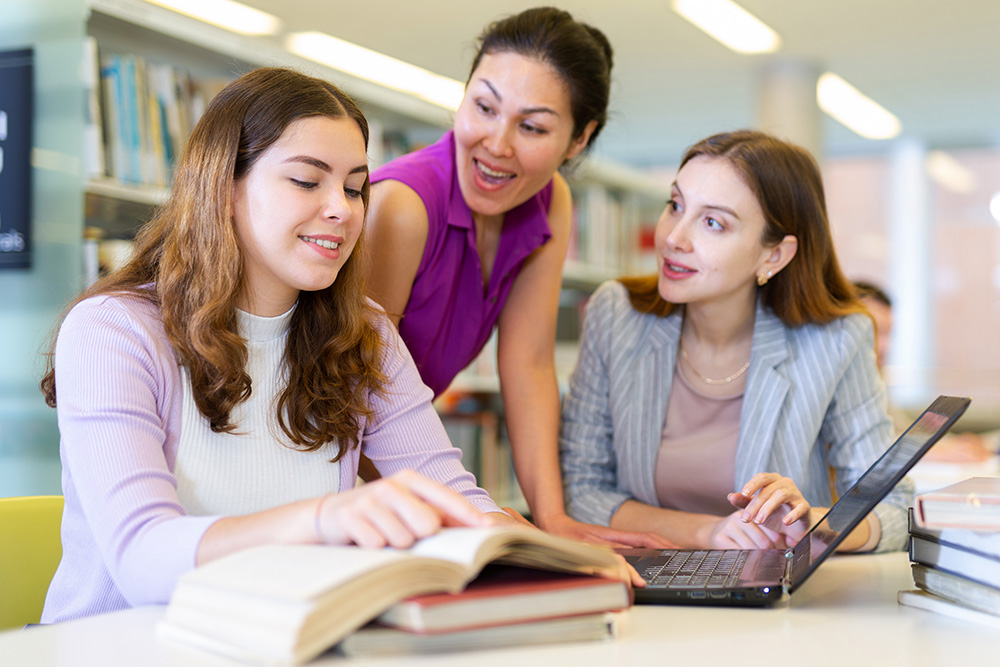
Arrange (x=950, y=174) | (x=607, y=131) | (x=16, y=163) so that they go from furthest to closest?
(x=950, y=174)
(x=607, y=131)
(x=16, y=163)

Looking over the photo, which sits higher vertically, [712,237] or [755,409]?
[712,237]

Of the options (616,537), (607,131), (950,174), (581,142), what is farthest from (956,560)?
(950,174)

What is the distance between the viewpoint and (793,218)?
69.5 inches

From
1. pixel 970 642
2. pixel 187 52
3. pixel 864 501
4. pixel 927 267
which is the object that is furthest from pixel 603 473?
pixel 927 267

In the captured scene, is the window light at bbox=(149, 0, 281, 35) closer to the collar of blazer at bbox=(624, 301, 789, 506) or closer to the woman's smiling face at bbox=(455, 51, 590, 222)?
the woman's smiling face at bbox=(455, 51, 590, 222)

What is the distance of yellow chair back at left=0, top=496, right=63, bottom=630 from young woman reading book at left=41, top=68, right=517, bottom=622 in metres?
0.15

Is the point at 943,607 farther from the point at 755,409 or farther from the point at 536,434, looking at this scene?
the point at 536,434

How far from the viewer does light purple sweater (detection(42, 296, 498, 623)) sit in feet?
3.08

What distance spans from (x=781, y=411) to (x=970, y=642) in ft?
2.66

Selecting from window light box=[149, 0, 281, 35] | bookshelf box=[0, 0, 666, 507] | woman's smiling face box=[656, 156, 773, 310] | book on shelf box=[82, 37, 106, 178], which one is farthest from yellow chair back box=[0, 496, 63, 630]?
window light box=[149, 0, 281, 35]

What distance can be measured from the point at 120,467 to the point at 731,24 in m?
4.27

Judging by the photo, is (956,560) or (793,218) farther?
(793,218)

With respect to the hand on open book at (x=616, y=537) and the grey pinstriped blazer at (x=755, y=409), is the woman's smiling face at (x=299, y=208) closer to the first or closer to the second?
the hand on open book at (x=616, y=537)

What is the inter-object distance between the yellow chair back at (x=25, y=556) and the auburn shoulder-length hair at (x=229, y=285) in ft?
0.51
